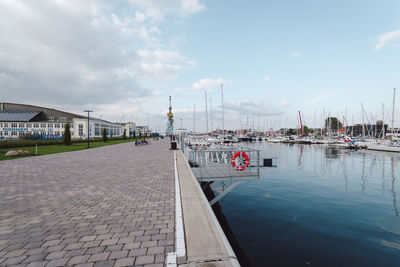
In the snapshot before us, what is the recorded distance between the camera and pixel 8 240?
3.65 m

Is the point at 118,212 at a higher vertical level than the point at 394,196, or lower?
higher

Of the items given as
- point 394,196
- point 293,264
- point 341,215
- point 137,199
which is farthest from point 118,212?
point 394,196

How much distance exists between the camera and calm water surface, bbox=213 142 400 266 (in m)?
6.14

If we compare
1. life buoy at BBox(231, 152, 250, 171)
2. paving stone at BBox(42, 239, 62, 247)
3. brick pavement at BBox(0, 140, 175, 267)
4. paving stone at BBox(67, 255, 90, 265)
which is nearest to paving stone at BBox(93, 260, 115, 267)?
brick pavement at BBox(0, 140, 175, 267)

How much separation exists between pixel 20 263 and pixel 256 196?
11599 mm

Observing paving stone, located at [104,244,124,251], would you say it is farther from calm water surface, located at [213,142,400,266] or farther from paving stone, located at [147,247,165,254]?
calm water surface, located at [213,142,400,266]

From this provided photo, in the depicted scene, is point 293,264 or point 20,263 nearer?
point 20,263

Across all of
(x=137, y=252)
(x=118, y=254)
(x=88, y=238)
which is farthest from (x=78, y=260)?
(x=137, y=252)

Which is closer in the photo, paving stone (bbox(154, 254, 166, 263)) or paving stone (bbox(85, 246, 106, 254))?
paving stone (bbox(154, 254, 166, 263))

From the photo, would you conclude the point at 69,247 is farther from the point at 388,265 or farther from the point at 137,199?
the point at 388,265

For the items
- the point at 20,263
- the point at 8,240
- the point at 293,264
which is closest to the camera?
the point at 20,263

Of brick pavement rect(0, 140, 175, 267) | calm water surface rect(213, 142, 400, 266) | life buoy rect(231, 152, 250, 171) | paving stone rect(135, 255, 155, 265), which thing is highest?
life buoy rect(231, 152, 250, 171)

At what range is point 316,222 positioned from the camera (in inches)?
333

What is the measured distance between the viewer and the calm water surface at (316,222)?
242 inches
